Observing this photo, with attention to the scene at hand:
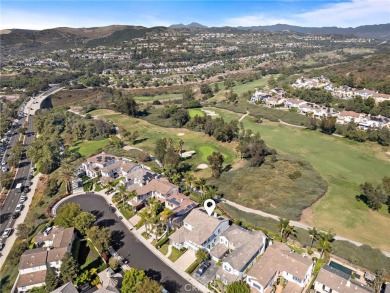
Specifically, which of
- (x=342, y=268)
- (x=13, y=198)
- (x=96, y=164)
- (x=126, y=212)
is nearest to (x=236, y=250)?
(x=342, y=268)

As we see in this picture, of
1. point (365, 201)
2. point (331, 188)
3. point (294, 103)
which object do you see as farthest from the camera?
point (294, 103)

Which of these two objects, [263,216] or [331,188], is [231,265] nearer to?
[263,216]

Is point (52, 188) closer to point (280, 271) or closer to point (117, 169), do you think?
point (117, 169)

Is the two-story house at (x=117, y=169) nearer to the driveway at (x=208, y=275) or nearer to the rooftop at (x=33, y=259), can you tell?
the rooftop at (x=33, y=259)

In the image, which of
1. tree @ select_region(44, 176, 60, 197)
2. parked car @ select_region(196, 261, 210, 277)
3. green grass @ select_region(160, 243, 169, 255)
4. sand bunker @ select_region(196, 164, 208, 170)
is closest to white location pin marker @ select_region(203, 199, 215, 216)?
green grass @ select_region(160, 243, 169, 255)

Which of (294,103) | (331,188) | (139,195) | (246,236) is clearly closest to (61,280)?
(139,195)

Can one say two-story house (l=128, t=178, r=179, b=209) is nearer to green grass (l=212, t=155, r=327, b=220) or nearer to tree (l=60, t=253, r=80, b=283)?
green grass (l=212, t=155, r=327, b=220)
